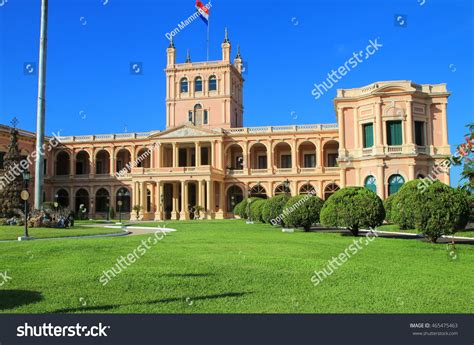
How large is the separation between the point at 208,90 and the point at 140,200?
1761 cm

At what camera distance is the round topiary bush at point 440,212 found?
56.3 feet

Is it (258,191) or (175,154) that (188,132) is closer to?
(175,154)

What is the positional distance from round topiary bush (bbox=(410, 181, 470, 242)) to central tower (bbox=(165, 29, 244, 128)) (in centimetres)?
4145

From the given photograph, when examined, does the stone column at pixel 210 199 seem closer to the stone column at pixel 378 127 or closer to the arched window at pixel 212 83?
the arched window at pixel 212 83

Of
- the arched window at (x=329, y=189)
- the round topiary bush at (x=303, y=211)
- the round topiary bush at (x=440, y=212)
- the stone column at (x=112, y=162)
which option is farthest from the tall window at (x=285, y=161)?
the round topiary bush at (x=440, y=212)

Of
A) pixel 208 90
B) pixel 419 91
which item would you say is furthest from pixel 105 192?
pixel 419 91

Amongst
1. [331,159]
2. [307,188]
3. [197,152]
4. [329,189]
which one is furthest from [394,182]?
[197,152]

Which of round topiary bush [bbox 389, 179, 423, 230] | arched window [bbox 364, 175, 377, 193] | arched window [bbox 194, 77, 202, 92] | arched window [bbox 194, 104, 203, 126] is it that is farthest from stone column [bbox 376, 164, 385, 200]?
arched window [bbox 194, 77, 202, 92]

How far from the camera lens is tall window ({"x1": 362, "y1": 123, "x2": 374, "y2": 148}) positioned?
38.6m

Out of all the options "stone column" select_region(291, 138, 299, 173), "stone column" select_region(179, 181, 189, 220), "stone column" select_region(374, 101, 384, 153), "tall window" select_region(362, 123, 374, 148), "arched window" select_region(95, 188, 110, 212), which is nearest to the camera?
"stone column" select_region(374, 101, 384, 153)

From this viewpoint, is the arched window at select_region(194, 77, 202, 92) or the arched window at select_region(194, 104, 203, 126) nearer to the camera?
the arched window at select_region(194, 104, 203, 126)

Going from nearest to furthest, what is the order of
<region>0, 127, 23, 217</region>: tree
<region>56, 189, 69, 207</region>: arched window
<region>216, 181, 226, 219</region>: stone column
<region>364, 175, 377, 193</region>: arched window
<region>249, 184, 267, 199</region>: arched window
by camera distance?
<region>0, 127, 23, 217</region>: tree → <region>364, 175, 377, 193</region>: arched window → <region>216, 181, 226, 219</region>: stone column → <region>249, 184, 267, 199</region>: arched window → <region>56, 189, 69, 207</region>: arched window

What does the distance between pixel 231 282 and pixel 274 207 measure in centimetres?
1883

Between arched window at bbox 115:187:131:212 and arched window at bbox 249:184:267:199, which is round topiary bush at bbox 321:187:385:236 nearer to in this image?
arched window at bbox 249:184:267:199
